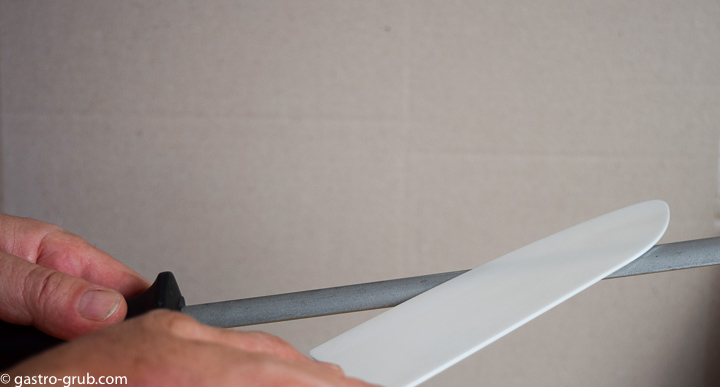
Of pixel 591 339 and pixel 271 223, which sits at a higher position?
pixel 271 223

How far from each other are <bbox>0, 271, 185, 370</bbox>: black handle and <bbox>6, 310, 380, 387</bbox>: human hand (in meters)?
0.13

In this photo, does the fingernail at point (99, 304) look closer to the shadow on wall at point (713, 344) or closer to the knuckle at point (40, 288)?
the knuckle at point (40, 288)

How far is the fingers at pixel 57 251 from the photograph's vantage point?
32 cm

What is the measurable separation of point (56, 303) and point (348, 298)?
142mm

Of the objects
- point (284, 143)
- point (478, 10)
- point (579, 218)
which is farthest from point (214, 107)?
point (579, 218)

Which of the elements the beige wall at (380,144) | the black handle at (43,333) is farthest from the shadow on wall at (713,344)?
the black handle at (43,333)

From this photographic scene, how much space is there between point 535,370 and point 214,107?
51 cm

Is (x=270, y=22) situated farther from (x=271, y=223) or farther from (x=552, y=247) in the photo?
(x=552, y=247)

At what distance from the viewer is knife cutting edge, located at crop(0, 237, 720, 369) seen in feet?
0.75

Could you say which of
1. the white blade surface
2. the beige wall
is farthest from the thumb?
the beige wall

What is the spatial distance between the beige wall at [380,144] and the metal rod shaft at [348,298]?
32 centimetres

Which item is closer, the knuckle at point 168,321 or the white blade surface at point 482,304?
the knuckle at point 168,321

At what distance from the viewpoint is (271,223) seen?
56cm

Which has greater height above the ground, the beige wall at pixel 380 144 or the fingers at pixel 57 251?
the beige wall at pixel 380 144
